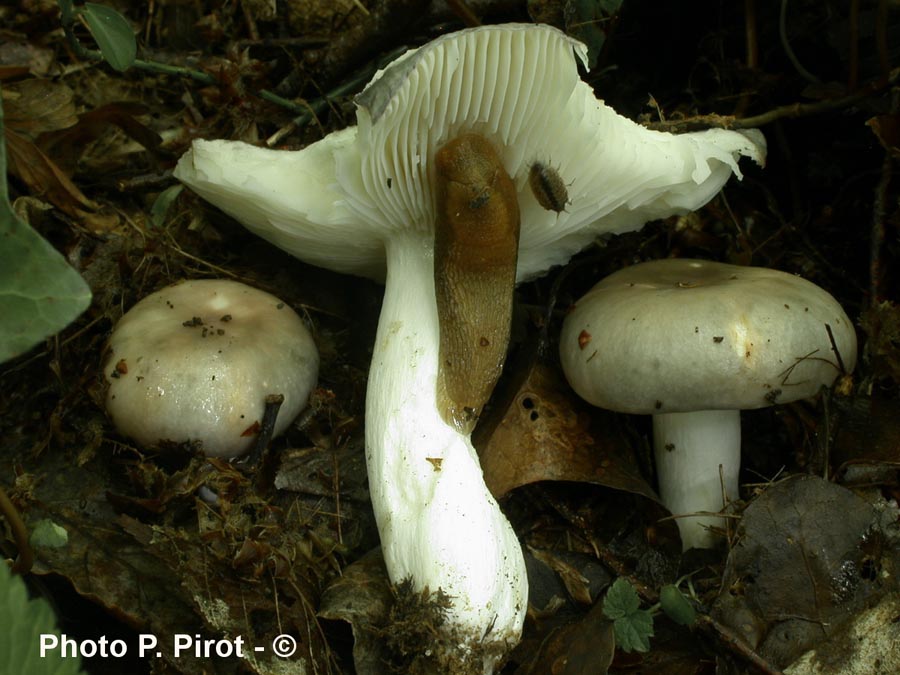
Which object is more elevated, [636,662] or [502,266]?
[502,266]

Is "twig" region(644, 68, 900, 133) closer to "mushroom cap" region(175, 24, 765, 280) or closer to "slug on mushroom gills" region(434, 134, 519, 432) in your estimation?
"mushroom cap" region(175, 24, 765, 280)

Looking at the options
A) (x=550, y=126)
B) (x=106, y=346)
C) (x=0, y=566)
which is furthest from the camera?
(x=106, y=346)

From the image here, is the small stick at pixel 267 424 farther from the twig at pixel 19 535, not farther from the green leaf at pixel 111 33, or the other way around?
the green leaf at pixel 111 33

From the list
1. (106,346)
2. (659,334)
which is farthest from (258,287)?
(659,334)

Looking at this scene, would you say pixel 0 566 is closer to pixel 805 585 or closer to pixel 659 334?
pixel 659 334

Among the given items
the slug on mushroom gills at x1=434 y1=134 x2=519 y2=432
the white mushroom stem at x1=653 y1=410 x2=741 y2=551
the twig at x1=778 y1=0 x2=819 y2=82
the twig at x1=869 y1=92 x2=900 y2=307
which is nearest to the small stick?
the slug on mushroom gills at x1=434 y1=134 x2=519 y2=432

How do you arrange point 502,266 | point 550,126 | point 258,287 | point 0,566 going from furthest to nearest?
point 258,287 < point 502,266 < point 550,126 < point 0,566

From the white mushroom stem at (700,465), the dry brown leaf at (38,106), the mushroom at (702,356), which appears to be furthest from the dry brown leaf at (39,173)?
the white mushroom stem at (700,465)
